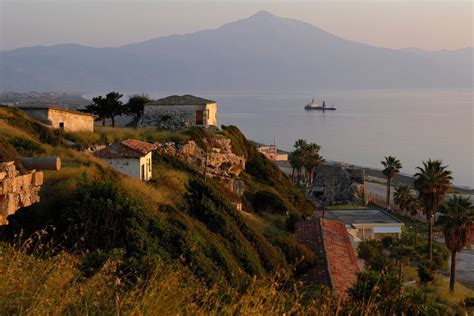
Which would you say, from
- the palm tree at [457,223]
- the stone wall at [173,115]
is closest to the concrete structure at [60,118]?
Answer: the stone wall at [173,115]

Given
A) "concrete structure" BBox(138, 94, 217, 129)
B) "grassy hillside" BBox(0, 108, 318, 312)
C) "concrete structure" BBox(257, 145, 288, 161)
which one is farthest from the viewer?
"concrete structure" BBox(257, 145, 288, 161)

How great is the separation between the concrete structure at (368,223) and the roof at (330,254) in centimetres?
1065

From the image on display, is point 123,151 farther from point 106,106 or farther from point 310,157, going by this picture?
point 310,157

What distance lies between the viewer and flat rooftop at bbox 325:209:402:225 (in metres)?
41.7

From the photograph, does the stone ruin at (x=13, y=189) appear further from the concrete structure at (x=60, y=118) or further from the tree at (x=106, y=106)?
the tree at (x=106, y=106)

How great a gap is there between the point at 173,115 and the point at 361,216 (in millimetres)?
16598

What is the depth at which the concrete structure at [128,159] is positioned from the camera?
22844 mm

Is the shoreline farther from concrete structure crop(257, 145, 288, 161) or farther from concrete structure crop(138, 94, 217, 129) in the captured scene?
concrete structure crop(138, 94, 217, 129)

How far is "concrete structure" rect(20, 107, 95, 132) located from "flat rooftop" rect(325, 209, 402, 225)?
64.6 ft

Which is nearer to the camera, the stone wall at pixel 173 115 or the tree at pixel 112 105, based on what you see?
the stone wall at pixel 173 115

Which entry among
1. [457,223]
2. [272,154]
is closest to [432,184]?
[457,223]

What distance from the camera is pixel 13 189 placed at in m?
7.50

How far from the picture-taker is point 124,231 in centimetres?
1193

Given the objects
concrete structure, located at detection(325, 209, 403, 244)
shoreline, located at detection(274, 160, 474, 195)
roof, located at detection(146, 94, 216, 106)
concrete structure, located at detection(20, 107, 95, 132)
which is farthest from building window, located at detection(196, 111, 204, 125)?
shoreline, located at detection(274, 160, 474, 195)
